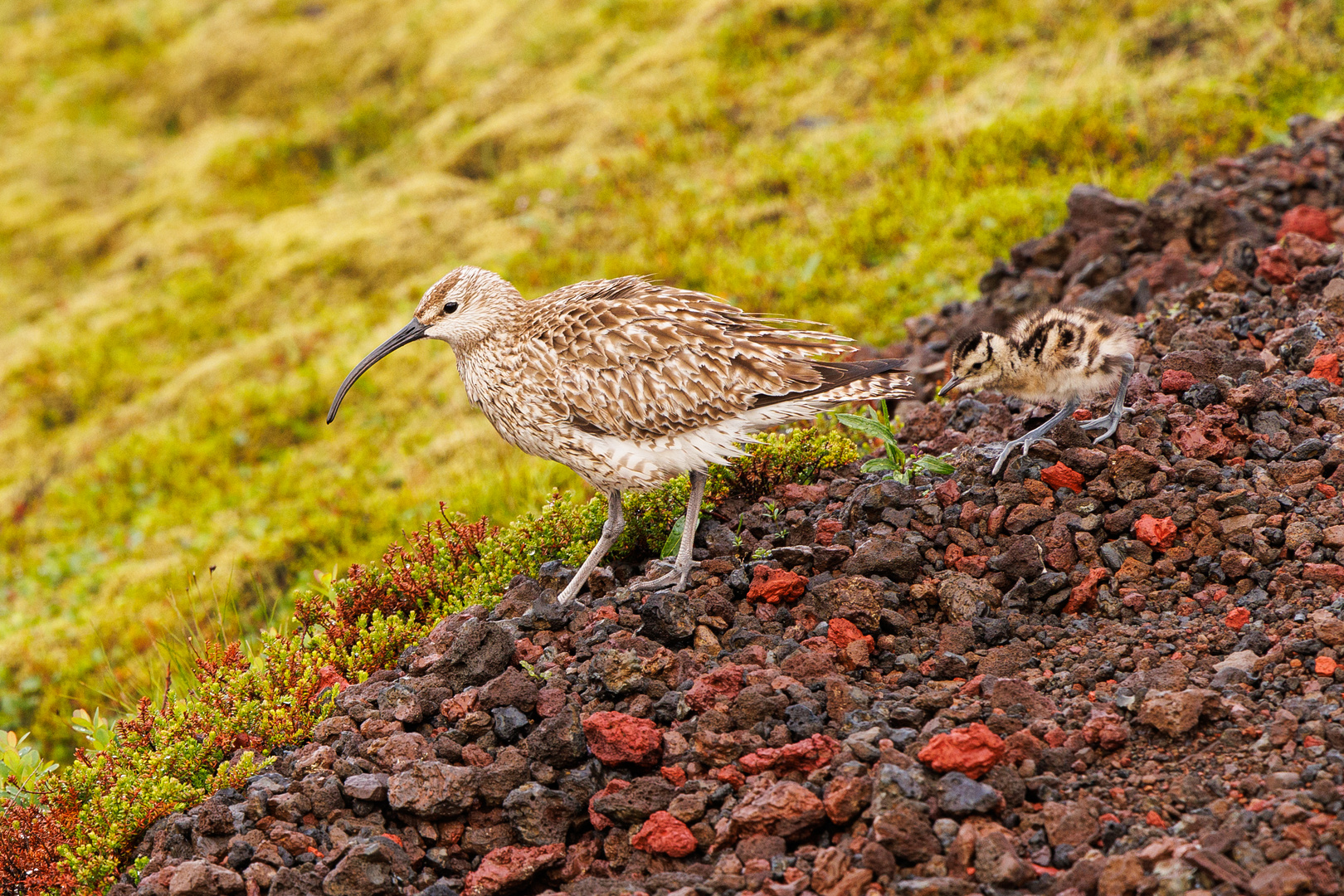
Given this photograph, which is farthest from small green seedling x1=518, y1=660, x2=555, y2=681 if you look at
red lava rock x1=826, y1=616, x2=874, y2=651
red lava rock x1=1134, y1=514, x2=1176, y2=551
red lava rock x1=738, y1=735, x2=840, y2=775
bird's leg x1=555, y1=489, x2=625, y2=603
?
red lava rock x1=1134, y1=514, x2=1176, y2=551

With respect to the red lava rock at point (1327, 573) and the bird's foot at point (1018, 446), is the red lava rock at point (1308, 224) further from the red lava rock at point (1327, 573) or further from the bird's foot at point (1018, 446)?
the red lava rock at point (1327, 573)

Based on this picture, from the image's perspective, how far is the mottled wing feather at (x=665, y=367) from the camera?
19.0 feet

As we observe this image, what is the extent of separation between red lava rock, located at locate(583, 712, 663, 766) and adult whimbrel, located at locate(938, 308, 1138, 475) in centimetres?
241

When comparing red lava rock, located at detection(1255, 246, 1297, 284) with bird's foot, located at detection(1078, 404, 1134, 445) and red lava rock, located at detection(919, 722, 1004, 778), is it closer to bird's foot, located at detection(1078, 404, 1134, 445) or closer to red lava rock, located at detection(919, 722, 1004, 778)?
bird's foot, located at detection(1078, 404, 1134, 445)

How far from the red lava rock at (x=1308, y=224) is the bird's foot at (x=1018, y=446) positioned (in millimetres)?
3250

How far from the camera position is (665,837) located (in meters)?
4.28

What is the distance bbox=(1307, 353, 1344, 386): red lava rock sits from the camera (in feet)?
20.2

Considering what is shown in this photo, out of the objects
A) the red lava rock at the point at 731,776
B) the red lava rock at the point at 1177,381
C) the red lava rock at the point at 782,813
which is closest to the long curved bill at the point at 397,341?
the red lava rock at the point at 731,776

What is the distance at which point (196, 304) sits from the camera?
1318 centimetres

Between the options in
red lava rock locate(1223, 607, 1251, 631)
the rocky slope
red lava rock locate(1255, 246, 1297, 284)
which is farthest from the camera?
red lava rock locate(1255, 246, 1297, 284)

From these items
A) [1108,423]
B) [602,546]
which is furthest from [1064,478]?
[602,546]

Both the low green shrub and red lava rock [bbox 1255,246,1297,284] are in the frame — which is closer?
the low green shrub

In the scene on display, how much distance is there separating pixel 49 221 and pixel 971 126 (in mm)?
12554

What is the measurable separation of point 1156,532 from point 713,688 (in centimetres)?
223
